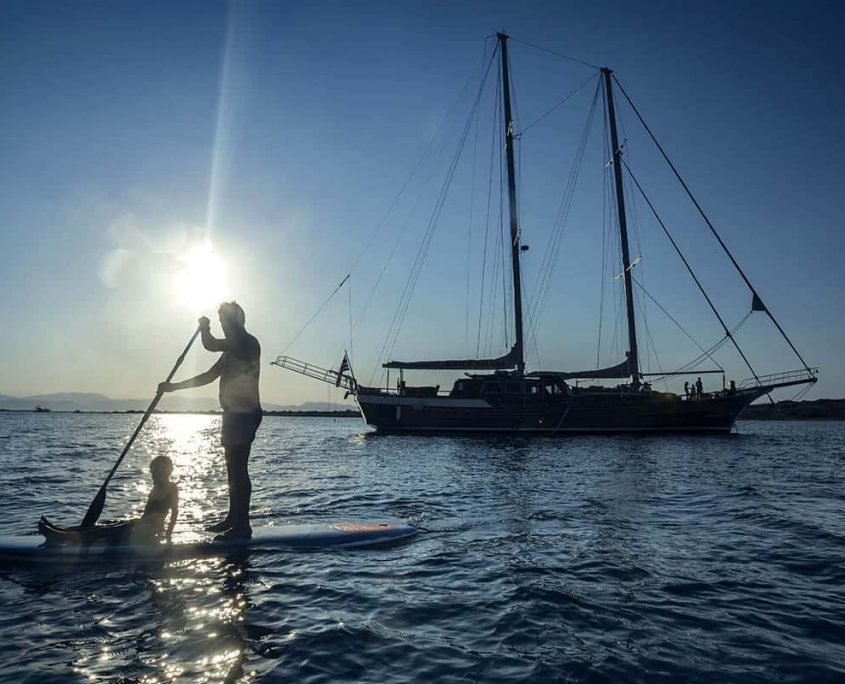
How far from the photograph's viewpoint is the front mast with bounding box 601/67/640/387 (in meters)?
43.0

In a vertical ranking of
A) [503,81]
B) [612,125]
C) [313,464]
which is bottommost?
[313,464]

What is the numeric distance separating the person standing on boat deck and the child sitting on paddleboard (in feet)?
2.59

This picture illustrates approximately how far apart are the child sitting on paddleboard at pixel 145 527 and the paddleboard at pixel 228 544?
122 mm

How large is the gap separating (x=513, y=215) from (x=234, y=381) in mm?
39714

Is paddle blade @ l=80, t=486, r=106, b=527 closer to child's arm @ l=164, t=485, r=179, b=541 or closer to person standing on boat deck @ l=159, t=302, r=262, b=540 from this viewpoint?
child's arm @ l=164, t=485, r=179, b=541

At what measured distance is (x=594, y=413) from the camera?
137ft

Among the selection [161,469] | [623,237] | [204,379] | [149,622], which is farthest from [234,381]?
[623,237]

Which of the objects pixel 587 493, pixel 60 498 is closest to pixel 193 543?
pixel 60 498

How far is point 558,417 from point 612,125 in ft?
89.0

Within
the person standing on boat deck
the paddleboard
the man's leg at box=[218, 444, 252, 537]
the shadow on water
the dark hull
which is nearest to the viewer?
the shadow on water

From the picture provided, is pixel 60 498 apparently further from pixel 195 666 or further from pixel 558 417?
pixel 558 417

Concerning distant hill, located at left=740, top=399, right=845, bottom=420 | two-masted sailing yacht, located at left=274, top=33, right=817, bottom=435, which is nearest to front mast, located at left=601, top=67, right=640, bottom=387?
two-masted sailing yacht, located at left=274, top=33, right=817, bottom=435

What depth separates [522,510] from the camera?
11.3m

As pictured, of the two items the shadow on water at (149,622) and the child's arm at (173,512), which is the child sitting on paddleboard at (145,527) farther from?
the shadow on water at (149,622)
